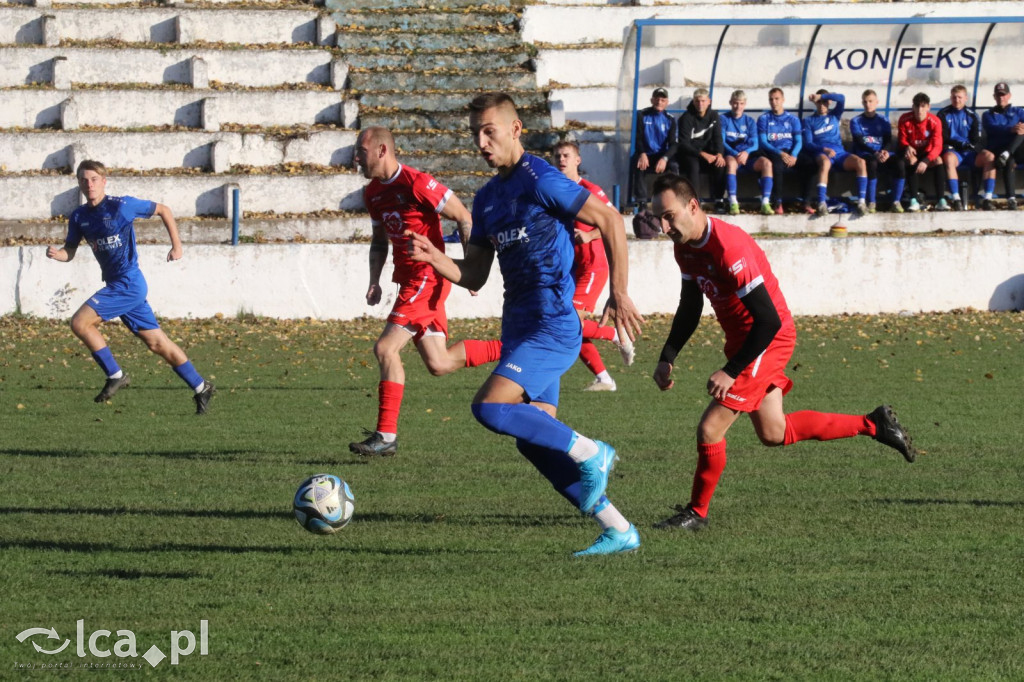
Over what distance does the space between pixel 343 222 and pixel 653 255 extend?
16.6 ft

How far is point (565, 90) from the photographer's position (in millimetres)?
24297

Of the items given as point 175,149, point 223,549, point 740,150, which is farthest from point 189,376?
point 740,150

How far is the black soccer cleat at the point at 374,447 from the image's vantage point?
9.09m

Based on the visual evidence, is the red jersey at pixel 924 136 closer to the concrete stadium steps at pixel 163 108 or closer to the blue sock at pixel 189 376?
the concrete stadium steps at pixel 163 108

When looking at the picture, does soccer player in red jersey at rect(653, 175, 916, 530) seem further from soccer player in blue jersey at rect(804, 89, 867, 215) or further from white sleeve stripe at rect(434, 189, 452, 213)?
soccer player in blue jersey at rect(804, 89, 867, 215)

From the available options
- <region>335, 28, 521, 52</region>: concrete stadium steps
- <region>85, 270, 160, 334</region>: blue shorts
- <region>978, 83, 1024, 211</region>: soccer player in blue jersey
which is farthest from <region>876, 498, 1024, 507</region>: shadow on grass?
<region>335, 28, 521, 52</region>: concrete stadium steps

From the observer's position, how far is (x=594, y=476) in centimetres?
601

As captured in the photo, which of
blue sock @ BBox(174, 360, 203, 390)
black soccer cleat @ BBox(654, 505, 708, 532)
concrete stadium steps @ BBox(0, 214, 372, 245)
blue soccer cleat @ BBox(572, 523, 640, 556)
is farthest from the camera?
concrete stadium steps @ BBox(0, 214, 372, 245)

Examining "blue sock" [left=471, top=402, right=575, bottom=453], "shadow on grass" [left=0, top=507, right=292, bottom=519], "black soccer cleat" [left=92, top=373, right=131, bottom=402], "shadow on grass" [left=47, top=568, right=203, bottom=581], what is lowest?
"black soccer cleat" [left=92, top=373, right=131, bottom=402]

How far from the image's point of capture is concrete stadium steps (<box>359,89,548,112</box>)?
78.3ft

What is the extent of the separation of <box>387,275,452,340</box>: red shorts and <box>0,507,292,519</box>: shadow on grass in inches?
104

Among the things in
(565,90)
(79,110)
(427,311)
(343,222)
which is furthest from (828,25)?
(427,311)

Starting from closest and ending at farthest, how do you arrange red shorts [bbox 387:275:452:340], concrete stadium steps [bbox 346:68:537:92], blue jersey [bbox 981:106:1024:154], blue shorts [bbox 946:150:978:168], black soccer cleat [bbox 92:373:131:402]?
red shorts [bbox 387:275:452:340], black soccer cleat [bbox 92:373:131:402], blue jersey [bbox 981:106:1024:154], blue shorts [bbox 946:150:978:168], concrete stadium steps [bbox 346:68:537:92]

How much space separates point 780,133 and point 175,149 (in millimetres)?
9743
